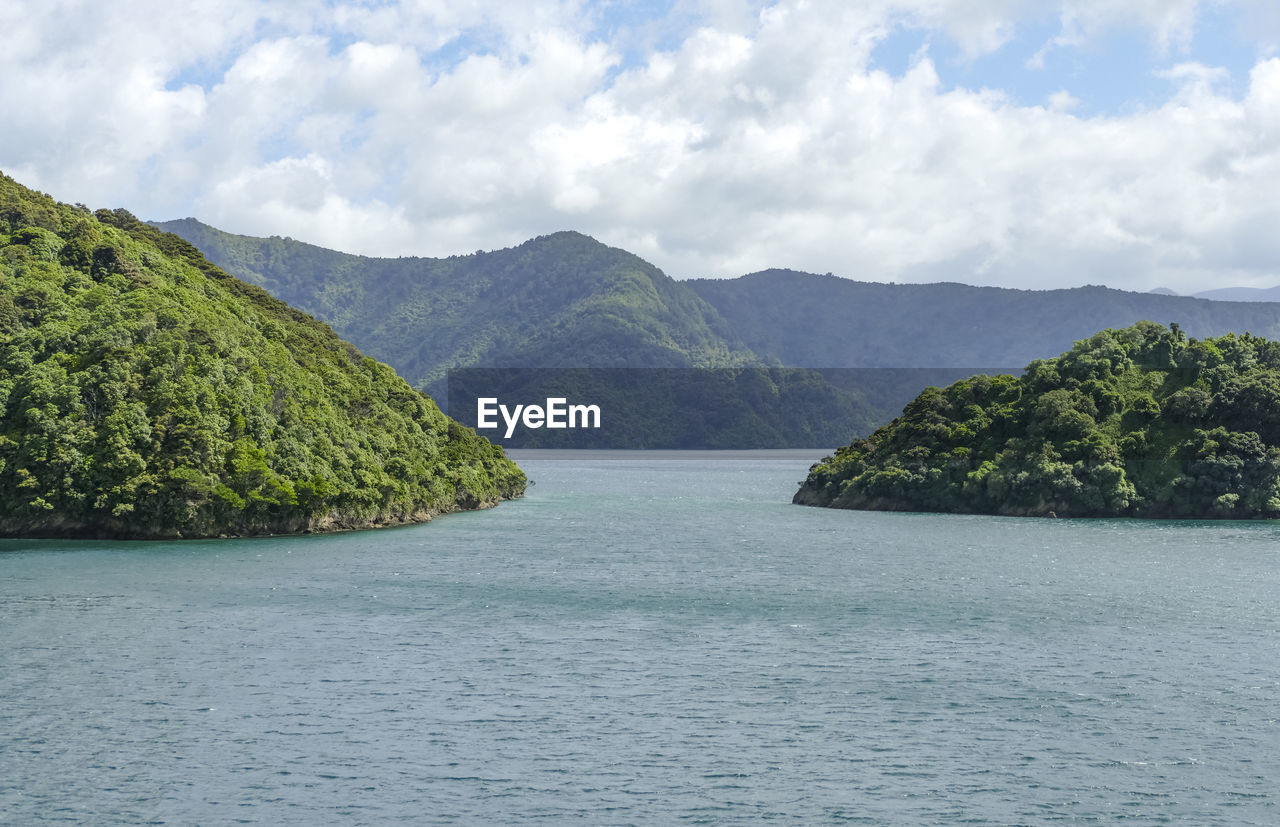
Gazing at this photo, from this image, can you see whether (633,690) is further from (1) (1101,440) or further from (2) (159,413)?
(1) (1101,440)

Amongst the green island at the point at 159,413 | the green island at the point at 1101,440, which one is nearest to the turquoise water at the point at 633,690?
the green island at the point at 159,413

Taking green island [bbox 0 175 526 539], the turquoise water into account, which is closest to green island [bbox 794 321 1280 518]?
the turquoise water

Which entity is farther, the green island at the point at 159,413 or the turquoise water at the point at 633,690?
the green island at the point at 159,413

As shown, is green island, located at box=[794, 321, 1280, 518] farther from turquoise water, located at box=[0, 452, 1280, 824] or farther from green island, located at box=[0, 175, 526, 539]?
green island, located at box=[0, 175, 526, 539]

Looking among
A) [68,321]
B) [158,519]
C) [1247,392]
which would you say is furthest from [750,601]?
[1247,392]

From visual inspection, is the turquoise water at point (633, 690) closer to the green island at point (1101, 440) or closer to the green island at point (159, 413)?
the green island at point (159, 413)
